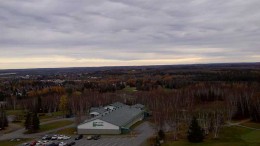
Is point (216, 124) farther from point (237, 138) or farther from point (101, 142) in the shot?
point (101, 142)

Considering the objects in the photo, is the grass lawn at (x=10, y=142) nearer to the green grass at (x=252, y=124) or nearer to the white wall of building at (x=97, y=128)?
the white wall of building at (x=97, y=128)

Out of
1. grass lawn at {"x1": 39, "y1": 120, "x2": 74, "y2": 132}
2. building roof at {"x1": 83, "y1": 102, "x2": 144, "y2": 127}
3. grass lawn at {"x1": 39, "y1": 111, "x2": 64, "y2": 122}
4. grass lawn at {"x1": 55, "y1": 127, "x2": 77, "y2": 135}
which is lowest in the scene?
grass lawn at {"x1": 39, "y1": 111, "x2": 64, "y2": 122}

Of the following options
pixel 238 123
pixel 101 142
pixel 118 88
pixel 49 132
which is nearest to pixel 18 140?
pixel 49 132

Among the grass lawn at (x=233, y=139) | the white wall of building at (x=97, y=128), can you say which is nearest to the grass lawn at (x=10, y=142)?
the white wall of building at (x=97, y=128)

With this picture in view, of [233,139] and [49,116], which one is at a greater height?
[233,139]

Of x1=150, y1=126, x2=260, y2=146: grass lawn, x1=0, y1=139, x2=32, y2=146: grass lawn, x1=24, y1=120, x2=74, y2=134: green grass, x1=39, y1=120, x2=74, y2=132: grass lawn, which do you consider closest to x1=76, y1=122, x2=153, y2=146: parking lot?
x1=150, y1=126, x2=260, y2=146: grass lawn

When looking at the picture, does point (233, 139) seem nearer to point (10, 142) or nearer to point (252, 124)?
point (252, 124)

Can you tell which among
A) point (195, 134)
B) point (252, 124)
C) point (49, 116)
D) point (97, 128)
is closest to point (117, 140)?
point (97, 128)

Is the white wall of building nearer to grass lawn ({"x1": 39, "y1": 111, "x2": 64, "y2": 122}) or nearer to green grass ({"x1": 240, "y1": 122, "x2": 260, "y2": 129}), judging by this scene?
grass lawn ({"x1": 39, "y1": 111, "x2": 64, "y2": 122})
